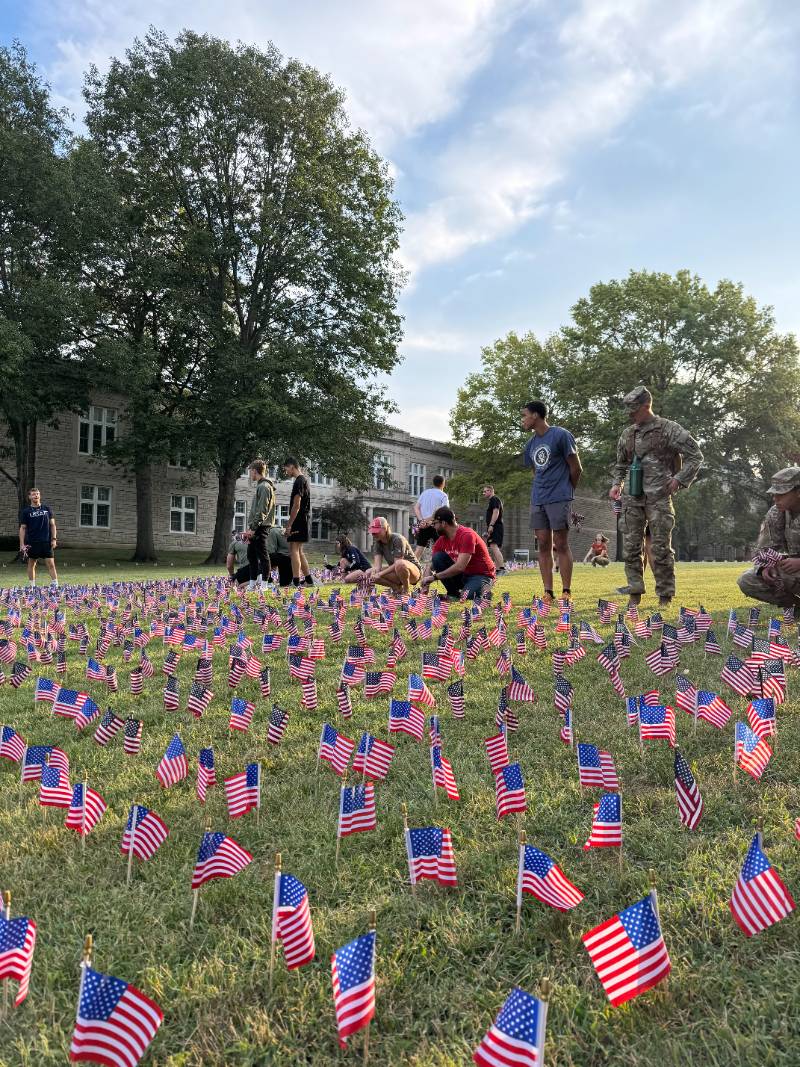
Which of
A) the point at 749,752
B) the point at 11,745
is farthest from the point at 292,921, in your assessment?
the point at 11,745

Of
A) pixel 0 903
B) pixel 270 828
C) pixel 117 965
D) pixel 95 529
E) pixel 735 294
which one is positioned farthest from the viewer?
pixel 735 294

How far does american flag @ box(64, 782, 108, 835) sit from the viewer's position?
2.30m

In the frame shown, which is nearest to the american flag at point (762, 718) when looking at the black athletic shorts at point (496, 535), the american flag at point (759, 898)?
the american flag at point (759, 898)

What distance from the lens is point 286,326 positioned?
28469 mm

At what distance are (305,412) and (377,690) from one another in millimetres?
23551

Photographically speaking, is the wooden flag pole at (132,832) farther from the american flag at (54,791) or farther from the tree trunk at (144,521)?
the tree trunk at (144,521)

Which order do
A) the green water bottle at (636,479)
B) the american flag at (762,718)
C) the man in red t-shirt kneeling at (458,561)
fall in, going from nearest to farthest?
the american flag at (762,718) → the green water bottle at (636,479) → the man in red t-shirt kneeling at (458,561)

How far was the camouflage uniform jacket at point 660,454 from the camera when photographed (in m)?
7.75

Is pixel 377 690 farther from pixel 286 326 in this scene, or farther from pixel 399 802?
pixel 286 326

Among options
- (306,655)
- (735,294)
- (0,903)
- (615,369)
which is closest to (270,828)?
(0,903)

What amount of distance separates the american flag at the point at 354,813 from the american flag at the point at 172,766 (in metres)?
0.85

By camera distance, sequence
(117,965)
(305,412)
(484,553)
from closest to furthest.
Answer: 1. (117,965)
2. (484,553)
3. (305,412)

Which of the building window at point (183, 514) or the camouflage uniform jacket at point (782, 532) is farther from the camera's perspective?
the building window at point (183, 514)

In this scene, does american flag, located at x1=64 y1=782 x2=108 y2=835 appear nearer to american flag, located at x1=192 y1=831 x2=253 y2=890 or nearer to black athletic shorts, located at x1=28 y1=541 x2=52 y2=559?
american flag, located at x1=192 y1=831 x2=253 y2=890
